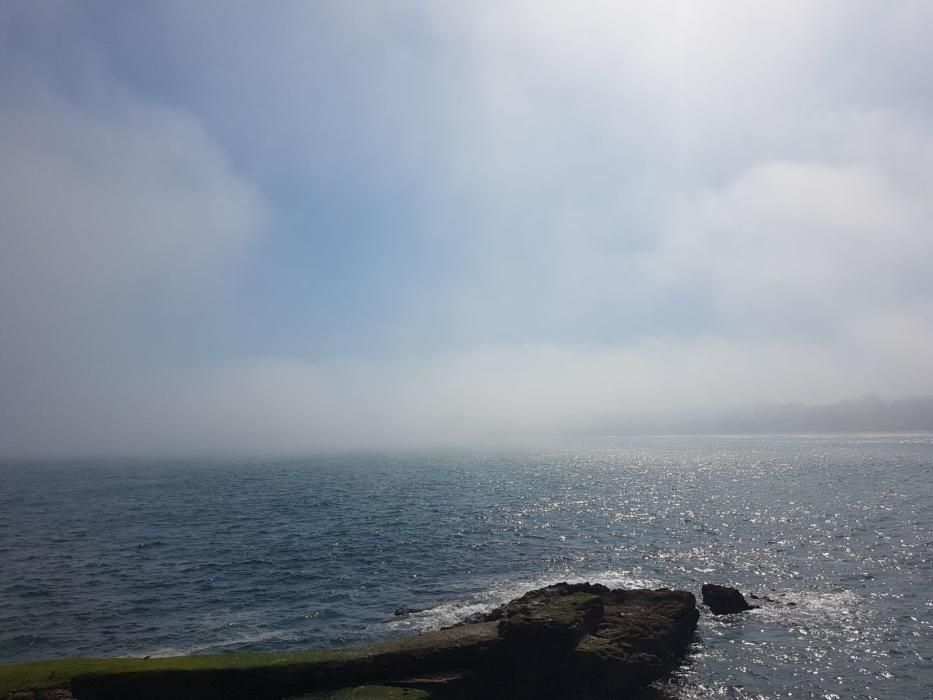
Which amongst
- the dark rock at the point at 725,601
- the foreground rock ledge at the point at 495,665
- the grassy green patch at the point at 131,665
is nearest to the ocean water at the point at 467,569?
the dark rock at the point at 725,601

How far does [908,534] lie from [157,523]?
7970 centimetres

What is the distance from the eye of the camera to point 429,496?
88.6 meters

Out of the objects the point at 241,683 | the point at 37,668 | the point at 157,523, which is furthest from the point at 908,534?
the point at 157,523

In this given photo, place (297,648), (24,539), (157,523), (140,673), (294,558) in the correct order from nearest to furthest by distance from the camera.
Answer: (140,673) < (297,648) < (294,558) < (24,539) < (157,523)

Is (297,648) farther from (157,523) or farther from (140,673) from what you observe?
(157,523)

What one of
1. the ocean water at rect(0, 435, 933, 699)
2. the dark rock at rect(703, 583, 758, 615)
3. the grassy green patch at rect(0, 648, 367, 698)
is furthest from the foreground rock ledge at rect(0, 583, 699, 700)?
the dark rock at rect(703, 583, 758, 615)

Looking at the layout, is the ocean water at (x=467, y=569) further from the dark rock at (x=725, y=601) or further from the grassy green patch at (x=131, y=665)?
the grassy green patch at (x=131, y=665)

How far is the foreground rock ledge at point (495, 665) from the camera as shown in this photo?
19.4 metres

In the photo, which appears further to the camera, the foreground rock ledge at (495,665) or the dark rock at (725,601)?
the dark rock at (725,601)

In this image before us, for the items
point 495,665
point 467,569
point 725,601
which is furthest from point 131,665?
point 725,601

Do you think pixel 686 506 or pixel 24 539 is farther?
Result: pixel 686 506

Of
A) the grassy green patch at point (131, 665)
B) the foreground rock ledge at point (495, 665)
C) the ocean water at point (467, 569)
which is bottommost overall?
the ocean water at point (467, 569)

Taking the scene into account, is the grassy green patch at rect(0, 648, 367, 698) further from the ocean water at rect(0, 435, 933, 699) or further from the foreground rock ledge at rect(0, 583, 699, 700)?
the ocean water at rect(0, 435, 933, 699)

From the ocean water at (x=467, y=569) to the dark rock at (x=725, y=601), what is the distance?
91 cm
